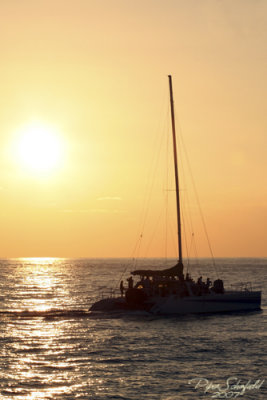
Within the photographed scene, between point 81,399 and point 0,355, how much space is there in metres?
10.8

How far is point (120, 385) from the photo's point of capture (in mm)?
27547

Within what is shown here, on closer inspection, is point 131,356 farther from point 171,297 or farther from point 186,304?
point 186,304

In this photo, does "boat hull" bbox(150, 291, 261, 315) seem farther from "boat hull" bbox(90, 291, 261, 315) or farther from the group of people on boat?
the group of people on boat

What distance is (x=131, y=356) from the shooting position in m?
34.3

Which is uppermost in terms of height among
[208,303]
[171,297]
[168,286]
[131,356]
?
[168,286]

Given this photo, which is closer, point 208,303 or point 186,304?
point 186,304

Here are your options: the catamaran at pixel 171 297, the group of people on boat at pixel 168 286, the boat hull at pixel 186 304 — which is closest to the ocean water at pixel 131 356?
the boat hull at pixel 186 304

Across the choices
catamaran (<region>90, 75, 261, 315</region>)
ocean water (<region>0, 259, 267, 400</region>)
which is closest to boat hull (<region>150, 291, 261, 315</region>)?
catamaran (<region>90, 75, 261, 315</region>)

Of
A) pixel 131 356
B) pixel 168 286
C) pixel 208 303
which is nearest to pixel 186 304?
pixel 168 286

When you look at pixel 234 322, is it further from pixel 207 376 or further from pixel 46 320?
pixel 207 376

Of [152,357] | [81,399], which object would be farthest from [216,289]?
[81,399]

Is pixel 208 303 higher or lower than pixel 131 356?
higher

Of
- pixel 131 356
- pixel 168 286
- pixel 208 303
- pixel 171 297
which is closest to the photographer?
pixel 131 356

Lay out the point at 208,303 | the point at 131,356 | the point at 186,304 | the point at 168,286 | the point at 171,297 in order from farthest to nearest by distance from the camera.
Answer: the point at 208,303 → the point at 168,286 → the point at 186,304 → the point at 171,297 → the point at 131,356
